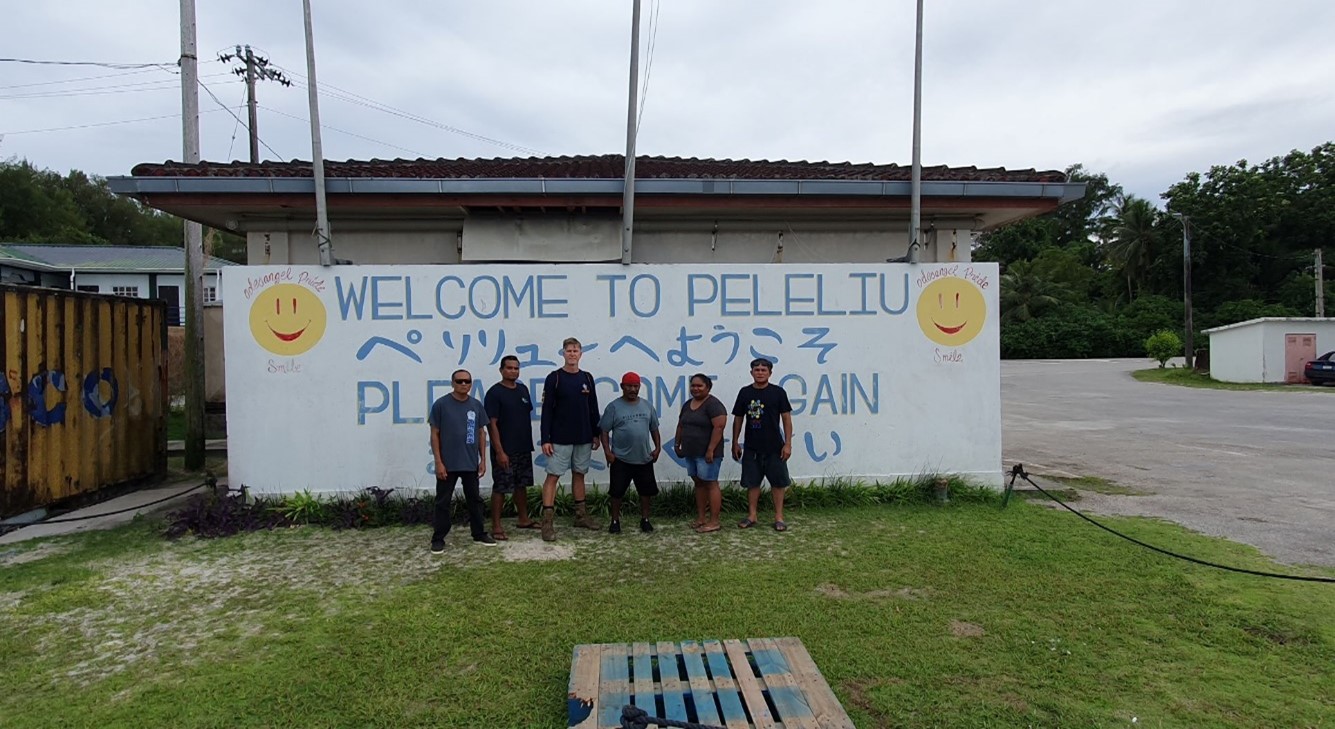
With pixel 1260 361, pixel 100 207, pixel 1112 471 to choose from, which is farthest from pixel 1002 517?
pixel 100 207

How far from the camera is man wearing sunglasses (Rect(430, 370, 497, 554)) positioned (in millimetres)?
6297

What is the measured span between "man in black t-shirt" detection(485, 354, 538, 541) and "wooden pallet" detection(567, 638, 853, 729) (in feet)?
9.17

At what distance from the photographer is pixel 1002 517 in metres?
7.23

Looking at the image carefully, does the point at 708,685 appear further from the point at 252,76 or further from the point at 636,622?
the point at 252,76

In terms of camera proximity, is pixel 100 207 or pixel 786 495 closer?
pixel 786 495

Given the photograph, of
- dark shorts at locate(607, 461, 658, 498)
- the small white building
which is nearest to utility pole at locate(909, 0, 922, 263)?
dark shorts at locate(607, 461, 658, 498)

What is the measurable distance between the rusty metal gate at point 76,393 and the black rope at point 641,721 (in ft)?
23.8

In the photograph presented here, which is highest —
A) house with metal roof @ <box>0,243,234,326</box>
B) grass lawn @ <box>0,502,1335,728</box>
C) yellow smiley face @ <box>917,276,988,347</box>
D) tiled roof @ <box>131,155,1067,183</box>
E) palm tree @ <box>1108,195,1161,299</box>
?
palm tree @ <box>1108,195,1161,299</box>

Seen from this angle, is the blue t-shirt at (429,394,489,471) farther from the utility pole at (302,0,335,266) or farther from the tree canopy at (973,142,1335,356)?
the tree canopy at (973,142,1335,356)

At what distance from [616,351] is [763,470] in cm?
194

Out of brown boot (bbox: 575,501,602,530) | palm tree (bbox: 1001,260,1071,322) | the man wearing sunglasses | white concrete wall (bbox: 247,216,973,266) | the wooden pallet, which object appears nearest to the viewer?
the wooden pallet

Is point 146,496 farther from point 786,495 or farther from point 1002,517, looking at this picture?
point 1002,517

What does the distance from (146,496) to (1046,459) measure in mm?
11659

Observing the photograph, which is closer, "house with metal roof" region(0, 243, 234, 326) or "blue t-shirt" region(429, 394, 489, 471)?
"blue t-shirt" region(429, 394, 489, 471)
